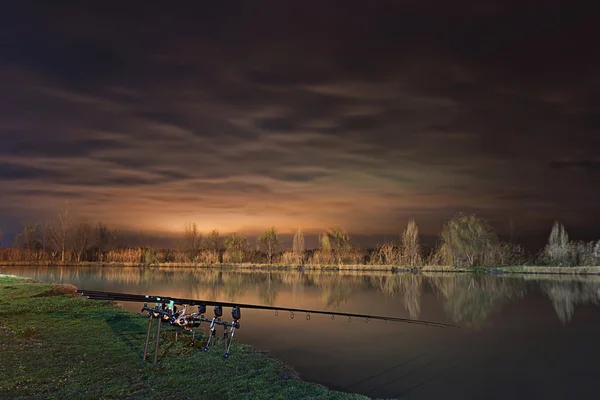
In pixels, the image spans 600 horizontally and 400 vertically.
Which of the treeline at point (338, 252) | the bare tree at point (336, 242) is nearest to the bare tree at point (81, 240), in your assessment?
the treeline at point (338, 252)

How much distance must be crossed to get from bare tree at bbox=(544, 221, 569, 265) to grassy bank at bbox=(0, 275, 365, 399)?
228 ft

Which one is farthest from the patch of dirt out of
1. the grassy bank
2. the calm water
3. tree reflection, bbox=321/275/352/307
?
tree reflection, bbox=321/275/352/307

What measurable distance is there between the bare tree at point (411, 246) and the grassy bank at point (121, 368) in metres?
59.9

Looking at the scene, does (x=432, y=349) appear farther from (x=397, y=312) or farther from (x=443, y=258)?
(x=443, y=258)

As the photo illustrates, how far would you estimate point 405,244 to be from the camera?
71625mm

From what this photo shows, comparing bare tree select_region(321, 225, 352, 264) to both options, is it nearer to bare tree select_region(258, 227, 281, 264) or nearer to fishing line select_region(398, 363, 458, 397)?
bare tree select_region(258, 227, 281, 264)

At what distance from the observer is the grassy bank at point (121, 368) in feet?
27.0

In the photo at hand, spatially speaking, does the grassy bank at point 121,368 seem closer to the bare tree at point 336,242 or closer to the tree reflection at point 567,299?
the tree reflection at point 567,299

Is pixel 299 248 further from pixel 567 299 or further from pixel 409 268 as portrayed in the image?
pixel 567 299

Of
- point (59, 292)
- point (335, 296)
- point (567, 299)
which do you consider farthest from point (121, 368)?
point (567, 299)

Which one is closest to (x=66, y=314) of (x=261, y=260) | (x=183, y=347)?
(x=183, y=347)

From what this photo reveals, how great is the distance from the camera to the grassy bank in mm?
8219

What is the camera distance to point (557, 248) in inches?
2734

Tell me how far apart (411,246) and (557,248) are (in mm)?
22352
